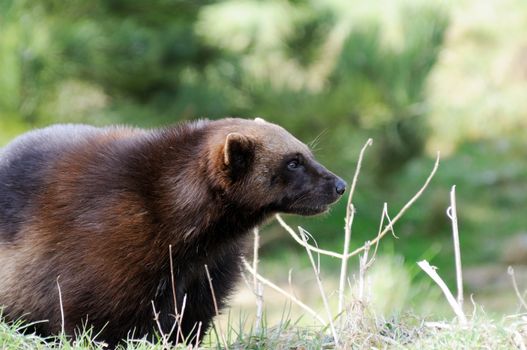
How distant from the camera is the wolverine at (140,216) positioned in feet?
12.5

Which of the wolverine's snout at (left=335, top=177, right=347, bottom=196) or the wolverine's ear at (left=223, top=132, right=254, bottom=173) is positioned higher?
the wolverine's ear at (left=223, top=132, right=254, bottom=173)

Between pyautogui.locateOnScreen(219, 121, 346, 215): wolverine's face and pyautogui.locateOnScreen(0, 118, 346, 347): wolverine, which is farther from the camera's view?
pyautogui.locateOnScreen(219, 121, 346, 215): wolverine's face

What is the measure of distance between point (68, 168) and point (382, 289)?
7.69 ft

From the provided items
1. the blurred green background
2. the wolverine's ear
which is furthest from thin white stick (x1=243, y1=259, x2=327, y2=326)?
the blurred green background

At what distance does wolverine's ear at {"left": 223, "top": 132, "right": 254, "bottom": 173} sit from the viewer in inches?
152

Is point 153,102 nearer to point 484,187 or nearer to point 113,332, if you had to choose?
point 484,187

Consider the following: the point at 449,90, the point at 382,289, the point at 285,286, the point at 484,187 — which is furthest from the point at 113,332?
the point at 449,90

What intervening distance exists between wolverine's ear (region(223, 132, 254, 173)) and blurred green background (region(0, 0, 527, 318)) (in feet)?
14.2

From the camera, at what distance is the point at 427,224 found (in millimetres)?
11070

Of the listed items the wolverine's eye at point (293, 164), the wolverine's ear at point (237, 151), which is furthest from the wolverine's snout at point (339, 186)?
the wolverine's ear at point (237, 151)

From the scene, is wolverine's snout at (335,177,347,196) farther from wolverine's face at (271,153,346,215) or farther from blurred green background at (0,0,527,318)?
blurred green background at (0,0,527,318)

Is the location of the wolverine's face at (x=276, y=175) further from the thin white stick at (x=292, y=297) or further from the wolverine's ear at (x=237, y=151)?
the thin white stick at (x=292, y=297)

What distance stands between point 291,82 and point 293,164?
5.92 meters

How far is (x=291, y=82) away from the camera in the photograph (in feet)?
32.4
